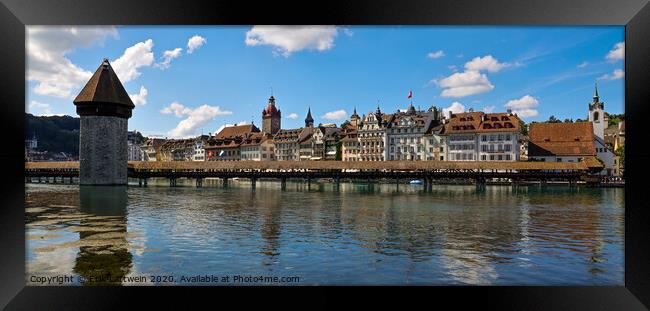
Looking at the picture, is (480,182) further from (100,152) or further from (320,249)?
(320,249)

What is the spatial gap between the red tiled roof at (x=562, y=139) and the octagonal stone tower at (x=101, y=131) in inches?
1630

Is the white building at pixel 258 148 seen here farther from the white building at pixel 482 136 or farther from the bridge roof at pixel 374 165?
the bridge roof at pixel 374 165

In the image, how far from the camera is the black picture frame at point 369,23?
618 cm

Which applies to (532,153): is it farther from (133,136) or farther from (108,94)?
(133,136)

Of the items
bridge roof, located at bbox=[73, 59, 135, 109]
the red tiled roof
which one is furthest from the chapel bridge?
bridge roof, located at bbox=[73, 59, 135, 109]

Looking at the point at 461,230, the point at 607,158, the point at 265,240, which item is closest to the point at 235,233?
the point at 265,240

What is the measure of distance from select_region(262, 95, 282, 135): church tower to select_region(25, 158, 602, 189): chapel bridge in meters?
44.1

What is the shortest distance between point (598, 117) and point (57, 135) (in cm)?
6401

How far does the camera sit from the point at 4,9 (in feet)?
20.6

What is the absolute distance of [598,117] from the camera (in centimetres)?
5147

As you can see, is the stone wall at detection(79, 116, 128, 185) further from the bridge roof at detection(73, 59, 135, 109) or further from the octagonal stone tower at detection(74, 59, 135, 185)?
the bridge roof at detection(73, 59, 135, 109)

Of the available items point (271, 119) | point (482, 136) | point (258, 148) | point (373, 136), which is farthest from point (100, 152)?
point (271, 119)

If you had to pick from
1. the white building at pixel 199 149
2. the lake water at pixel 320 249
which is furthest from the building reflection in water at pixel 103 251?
the white building at pixel 199 149

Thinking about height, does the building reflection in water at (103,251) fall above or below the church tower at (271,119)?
below
